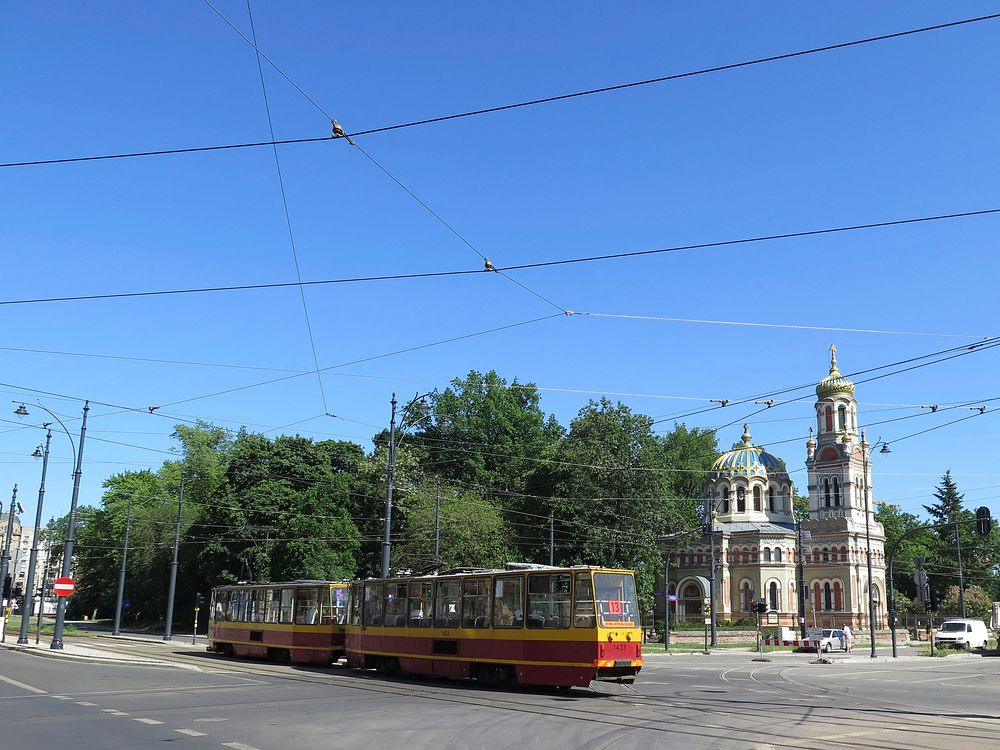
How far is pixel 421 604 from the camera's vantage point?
2364 cm

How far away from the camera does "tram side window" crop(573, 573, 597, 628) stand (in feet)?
62.7

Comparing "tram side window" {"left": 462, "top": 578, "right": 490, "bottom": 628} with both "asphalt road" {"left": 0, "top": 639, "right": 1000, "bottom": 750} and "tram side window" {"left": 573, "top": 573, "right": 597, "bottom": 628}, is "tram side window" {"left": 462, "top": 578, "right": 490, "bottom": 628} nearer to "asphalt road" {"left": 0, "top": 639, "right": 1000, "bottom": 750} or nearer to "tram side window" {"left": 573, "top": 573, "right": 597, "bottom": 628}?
"asphalt road" {"left": 0, "top": 639, "right": 1000, "bottom": 750}

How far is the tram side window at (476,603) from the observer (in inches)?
842

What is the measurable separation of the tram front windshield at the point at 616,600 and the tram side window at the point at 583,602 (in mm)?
153

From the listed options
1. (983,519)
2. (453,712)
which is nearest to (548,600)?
(453,712)

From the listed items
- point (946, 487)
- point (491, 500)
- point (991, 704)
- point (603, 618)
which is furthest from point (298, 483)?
point (946, 487)

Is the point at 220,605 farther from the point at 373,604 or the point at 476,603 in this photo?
the point at 476,603

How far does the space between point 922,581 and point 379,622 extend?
96.1 feet

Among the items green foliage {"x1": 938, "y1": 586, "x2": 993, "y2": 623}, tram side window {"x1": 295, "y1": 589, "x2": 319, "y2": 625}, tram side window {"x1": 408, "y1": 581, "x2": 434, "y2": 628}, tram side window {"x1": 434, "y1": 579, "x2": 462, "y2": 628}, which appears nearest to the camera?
tram side window {"x1": 434, "y1": 579, "x2": 462, "y2": 628}

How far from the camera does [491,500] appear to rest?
215 ft

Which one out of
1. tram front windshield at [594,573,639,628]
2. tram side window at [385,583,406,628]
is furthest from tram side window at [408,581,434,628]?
tram front windshield at [594,573,639,628]

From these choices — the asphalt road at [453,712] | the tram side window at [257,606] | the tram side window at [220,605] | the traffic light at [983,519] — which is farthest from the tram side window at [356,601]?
the traffic light at [983,519]

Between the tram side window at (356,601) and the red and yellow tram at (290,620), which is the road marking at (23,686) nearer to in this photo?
the tram side window at (356,601)

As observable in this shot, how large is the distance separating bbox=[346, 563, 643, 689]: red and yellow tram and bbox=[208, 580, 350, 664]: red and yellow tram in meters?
3.50
